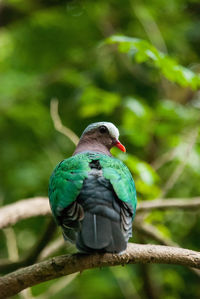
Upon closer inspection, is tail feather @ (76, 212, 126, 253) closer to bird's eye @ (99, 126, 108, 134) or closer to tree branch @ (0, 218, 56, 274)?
Answer: bird's eye @ (99, 126, 108, 134)

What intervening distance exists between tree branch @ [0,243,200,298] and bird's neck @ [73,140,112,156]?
3.71 feet

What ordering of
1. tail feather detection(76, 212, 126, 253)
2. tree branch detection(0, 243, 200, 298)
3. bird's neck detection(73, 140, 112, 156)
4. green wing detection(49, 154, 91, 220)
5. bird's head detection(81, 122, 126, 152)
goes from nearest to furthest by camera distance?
tail feather detection(76, 212, 126, 253)
tree branch detection(0, 243, 200, 298)
green wing detection(49, 154, 91, 220)
bird's neck detection(73, 140, 112, 156)
bird's head detection(81, 122, 126, 152)

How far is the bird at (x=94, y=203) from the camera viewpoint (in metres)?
2.53

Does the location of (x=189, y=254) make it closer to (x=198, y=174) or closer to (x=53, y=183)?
(x=53, y=183)

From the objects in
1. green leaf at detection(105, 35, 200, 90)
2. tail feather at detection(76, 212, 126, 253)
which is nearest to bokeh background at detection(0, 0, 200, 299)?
green leaf at detection(105, 35, 200, 90)

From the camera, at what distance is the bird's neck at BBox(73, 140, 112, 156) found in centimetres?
375

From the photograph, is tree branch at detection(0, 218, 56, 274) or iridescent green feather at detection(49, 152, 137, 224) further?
tree branch at detection(0, 218, 56, 274)

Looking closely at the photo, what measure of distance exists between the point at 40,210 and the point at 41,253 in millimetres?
459

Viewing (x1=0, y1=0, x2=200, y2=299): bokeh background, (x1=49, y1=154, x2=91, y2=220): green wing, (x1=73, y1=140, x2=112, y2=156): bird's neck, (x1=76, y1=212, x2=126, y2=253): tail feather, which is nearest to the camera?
(x1=76, y1=212, x2=126, y2=253): tail feather

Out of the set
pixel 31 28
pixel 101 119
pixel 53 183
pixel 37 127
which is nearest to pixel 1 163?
pixel 37 127

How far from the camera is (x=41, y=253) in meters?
4.36

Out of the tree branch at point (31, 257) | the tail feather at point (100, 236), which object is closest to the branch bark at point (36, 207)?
the tree branch at point (31, 257)

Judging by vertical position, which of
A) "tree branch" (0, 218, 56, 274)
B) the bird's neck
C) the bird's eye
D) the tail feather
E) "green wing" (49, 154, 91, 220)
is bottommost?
"tree branch" (0, 218, 56, 274)

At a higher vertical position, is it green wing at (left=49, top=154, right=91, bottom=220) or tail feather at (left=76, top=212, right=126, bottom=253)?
green wing at (left=49, top=154, right=91, bottom=220)
